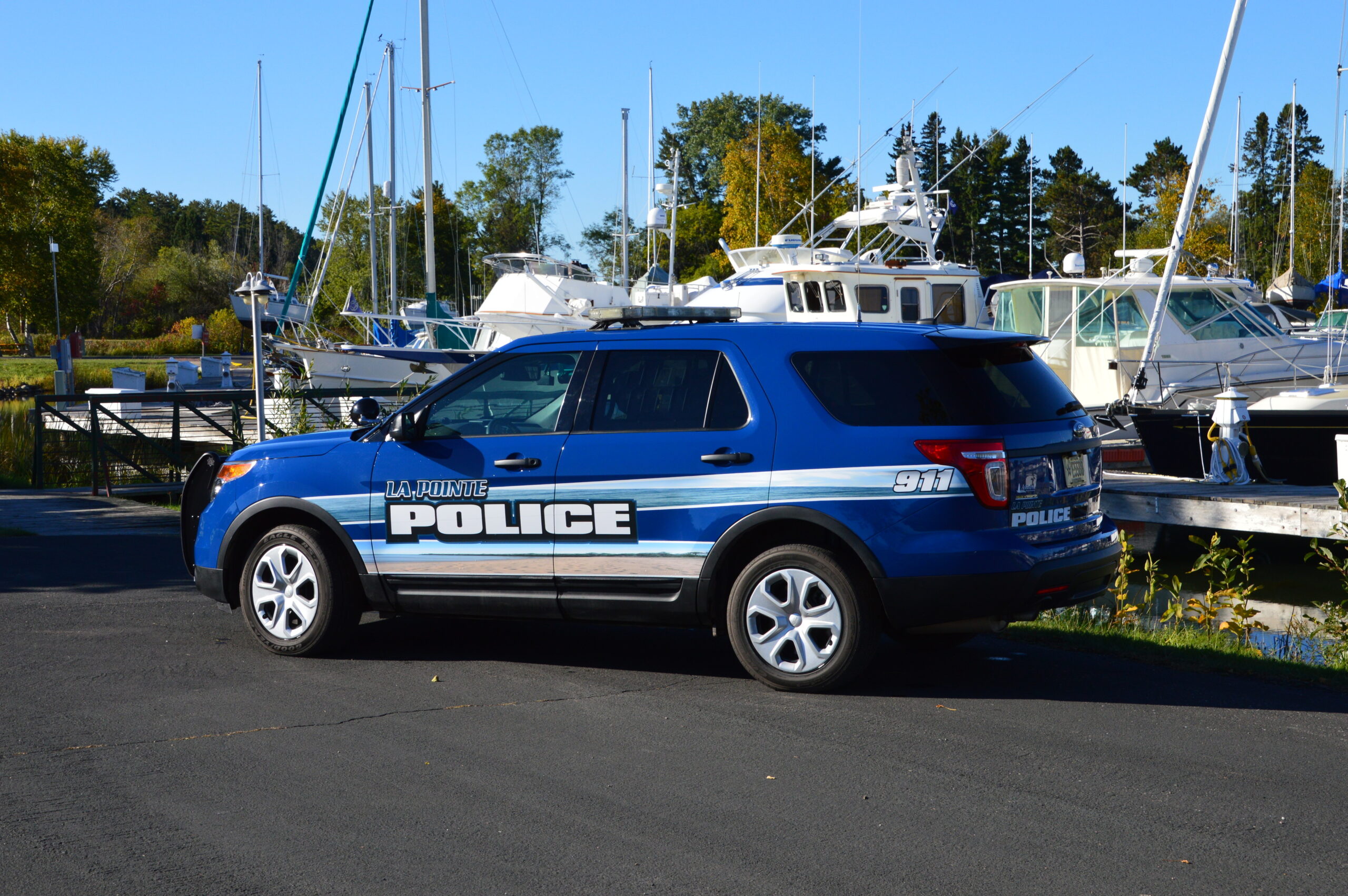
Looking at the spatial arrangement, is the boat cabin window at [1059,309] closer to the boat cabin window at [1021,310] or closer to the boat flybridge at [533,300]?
the boat cabin window at [1021,310]

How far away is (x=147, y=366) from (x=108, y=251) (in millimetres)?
27501

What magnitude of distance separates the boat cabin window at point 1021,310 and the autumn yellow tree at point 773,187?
34140 millimetres

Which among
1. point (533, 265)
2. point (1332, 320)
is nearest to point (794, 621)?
point (1332, 320)

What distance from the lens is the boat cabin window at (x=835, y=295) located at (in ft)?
80.0

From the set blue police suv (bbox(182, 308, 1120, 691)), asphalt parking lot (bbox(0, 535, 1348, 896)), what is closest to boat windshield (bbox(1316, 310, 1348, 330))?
blue police suv (bbox(182, 308, 1120, 691))

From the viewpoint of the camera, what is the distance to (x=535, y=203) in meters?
87.2

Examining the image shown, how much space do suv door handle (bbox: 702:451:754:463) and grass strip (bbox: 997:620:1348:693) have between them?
2.66 m

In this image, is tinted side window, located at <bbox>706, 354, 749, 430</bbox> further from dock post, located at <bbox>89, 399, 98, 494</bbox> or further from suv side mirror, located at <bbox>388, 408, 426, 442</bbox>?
dock post, located at <bbox>89, 399, 98, 494</bbox>

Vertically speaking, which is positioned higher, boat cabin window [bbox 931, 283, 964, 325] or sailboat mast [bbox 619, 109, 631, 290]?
sailboat mast [bbox 619, 109, 631, 290]

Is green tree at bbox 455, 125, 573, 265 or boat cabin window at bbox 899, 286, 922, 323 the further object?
green tree at bbox 455, 125, 573, 265

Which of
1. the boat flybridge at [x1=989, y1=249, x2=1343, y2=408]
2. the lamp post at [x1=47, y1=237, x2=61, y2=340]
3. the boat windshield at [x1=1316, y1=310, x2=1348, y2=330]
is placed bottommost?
the boat flybridge at [x1=989, y1=249, x2=1343, y2=408]

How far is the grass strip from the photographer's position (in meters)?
7.04

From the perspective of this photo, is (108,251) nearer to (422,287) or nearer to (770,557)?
(422,287)

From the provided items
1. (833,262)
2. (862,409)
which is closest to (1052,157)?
(833,262)
